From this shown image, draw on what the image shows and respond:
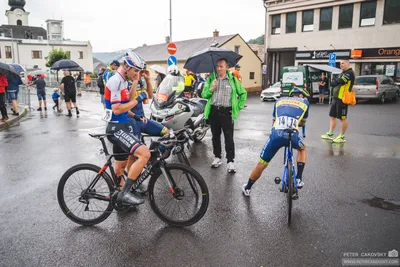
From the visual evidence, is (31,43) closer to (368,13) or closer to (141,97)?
(368,13)

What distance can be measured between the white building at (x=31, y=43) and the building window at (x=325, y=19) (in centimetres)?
5491

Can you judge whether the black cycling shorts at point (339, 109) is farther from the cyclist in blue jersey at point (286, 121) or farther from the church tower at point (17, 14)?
the church tower at point (17, 14)

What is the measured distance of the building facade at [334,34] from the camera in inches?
1013

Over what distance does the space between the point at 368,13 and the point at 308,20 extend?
5351 mm

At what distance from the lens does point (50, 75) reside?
5175 centimetres

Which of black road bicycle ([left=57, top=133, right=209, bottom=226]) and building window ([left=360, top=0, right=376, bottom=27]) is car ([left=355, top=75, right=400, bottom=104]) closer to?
building window ([left=360, top=0, right=376, bottom=27])

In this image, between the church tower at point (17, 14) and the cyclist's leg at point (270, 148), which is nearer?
the cyclist's leg at point (270, 148)

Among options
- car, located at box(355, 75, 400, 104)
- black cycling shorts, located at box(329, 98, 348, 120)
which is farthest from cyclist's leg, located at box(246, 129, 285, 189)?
car, located at box(355, 75, 400, 104)

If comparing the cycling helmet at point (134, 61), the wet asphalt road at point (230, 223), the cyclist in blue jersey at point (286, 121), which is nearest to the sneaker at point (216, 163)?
the wet asphalt road at point (230, 223)

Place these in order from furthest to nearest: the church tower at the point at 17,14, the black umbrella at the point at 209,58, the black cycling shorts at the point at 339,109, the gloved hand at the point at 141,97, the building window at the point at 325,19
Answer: the church tower at the point at 17,14
the building window at the point at 325,19
the black cycling shorts at the point at 339,109
the black umbrella at the point at 209,58
the gloved hand at the point at 141,97

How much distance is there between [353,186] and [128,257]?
3.88 meters

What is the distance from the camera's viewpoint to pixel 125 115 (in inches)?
159

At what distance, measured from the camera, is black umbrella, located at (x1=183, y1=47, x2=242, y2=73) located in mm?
6078

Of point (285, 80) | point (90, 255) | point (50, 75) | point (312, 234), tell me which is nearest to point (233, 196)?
point (312, 234)
